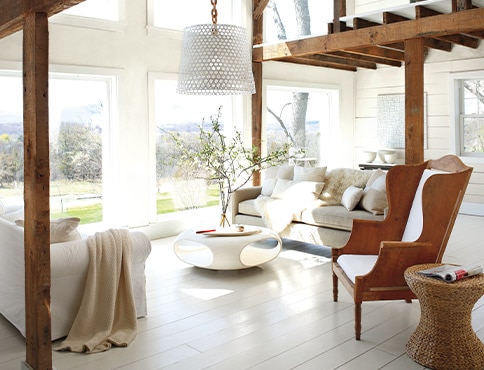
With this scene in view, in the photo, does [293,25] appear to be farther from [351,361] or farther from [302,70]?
[351,361]

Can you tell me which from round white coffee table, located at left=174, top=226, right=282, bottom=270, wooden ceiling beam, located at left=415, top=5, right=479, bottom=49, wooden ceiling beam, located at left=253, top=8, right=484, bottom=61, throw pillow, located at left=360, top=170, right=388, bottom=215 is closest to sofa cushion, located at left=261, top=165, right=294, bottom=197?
throw pillow, located at left=360, top=170, right=388, bottom=215

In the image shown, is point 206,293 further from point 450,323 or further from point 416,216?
point 450,323

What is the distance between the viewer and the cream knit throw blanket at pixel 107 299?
3.45 meters

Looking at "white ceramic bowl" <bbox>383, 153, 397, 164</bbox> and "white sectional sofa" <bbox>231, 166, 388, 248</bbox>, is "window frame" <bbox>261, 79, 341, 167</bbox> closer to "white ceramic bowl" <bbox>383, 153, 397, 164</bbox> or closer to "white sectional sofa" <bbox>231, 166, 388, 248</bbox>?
"white ceramic bowl" <bbox>383, 153, 397, 164</bbox>

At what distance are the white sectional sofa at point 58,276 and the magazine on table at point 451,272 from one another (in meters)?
1.92

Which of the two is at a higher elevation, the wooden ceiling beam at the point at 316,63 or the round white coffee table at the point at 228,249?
the wooden ceiling beam at the point at 316,63

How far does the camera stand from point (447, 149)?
852cm

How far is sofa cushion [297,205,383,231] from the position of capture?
5352 millimetres

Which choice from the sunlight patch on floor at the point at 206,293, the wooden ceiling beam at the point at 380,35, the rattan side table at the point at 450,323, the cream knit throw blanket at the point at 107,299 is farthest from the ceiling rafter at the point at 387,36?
the cream knit throw blanket at the point at 107,299

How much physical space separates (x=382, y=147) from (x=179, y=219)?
4126 millimetres

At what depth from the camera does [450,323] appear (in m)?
3.04

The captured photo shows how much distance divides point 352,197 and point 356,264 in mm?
1867

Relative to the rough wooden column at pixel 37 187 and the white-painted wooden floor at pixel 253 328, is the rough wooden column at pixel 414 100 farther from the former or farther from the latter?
the rough wooden column at pixel 37 187

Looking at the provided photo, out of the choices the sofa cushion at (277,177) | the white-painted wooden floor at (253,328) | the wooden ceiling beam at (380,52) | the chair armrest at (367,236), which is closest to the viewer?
the white-painted wooden floor at (253,328)
